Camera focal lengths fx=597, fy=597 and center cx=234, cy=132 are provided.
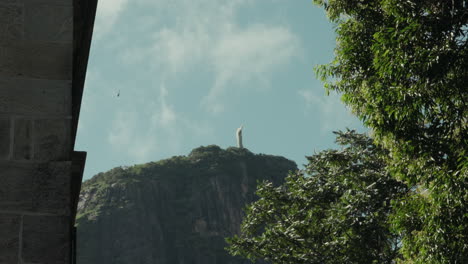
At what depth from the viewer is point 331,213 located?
65.0 ft

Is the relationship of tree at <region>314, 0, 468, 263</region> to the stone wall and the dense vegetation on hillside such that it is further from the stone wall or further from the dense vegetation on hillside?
the stone wall

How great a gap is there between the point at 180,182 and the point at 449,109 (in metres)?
139

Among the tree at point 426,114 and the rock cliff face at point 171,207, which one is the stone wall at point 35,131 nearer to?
the tree at point 426,114

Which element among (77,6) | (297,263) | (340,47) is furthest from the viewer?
(297,263)

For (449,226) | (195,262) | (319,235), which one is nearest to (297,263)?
(319,235)

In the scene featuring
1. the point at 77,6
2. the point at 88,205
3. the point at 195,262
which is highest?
the point at 88,205

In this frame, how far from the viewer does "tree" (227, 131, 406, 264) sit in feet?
63.0

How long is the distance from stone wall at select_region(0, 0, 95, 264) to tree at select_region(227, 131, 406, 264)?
50.7ft

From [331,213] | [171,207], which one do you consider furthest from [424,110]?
[171,207]

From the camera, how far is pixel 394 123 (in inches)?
483

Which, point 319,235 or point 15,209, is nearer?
point 15,209

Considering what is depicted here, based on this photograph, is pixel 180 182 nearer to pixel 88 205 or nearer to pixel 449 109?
pixel 88 205

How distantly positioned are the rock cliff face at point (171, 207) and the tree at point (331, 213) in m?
107

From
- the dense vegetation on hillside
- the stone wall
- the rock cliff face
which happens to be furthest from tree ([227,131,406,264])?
the rock cliff face
